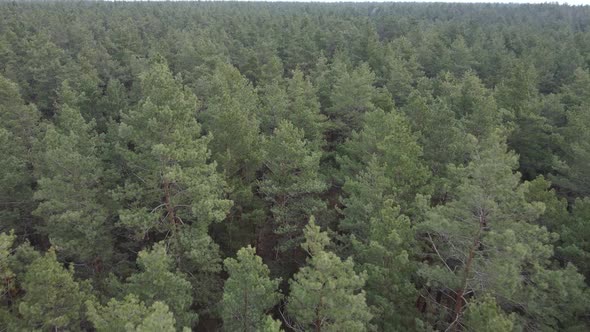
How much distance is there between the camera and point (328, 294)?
41.1ft

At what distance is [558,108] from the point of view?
31.9m

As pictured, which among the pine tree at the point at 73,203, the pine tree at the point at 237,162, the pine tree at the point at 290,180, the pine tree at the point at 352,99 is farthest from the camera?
the pine tree at the point at 352,99

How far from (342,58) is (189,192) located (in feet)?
101

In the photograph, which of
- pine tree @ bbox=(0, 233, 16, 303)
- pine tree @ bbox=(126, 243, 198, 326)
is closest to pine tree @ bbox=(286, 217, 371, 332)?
pine tree @ bbox=(126, 243, 198, 326)

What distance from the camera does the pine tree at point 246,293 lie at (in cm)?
1355

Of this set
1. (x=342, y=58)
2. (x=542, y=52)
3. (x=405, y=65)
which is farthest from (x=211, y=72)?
(x=542, y=52)

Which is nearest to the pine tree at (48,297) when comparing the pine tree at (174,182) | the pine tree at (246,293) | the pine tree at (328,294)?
the pine tree at (174,182)

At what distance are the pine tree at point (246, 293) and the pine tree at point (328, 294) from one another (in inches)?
45.9

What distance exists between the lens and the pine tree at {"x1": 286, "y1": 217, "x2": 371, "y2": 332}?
12.3 m

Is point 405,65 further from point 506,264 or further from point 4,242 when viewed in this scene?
point 4,242

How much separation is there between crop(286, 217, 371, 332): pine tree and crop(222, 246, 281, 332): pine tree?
1165 millimetres

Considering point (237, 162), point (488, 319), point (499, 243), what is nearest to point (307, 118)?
point (237, 162)

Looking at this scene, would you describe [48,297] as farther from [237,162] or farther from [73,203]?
[237,162]

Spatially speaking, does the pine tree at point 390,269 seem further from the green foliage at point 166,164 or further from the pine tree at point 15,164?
the pine tree at point 15,164
